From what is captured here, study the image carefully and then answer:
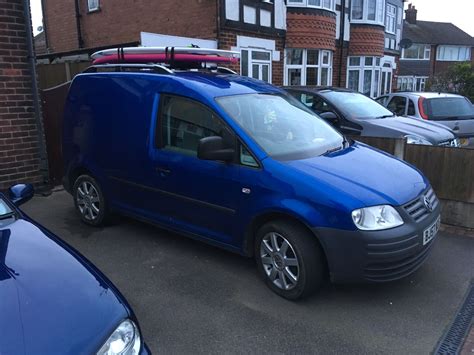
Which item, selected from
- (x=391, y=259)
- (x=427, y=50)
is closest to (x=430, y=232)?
(x=391, y=259)

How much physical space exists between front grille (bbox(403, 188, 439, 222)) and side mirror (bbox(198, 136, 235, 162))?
1505 millimetres

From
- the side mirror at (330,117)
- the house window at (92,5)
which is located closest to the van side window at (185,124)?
the side mirror at (330,117)

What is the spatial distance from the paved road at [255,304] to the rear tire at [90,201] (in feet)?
1.22

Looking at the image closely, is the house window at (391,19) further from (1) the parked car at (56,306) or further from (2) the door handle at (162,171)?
(1) the parked car at (56,306)

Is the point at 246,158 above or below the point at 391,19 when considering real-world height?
below

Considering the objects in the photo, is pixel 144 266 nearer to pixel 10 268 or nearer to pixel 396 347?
pixel 10 268

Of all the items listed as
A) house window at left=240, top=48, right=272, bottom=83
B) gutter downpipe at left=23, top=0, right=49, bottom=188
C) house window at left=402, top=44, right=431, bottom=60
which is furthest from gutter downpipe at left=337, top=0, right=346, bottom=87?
house window at left=402, top=44, right=431, bottom=60

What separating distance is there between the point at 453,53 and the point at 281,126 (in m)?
48.4

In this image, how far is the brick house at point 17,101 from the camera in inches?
238

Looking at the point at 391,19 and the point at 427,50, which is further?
the point at 427,50

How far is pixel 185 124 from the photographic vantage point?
4.20 metres

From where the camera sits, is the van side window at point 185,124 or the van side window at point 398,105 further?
the van side window at point 398,105

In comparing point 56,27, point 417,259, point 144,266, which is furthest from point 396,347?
point 56,27

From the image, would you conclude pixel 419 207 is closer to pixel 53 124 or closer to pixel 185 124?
pixel 185 124
